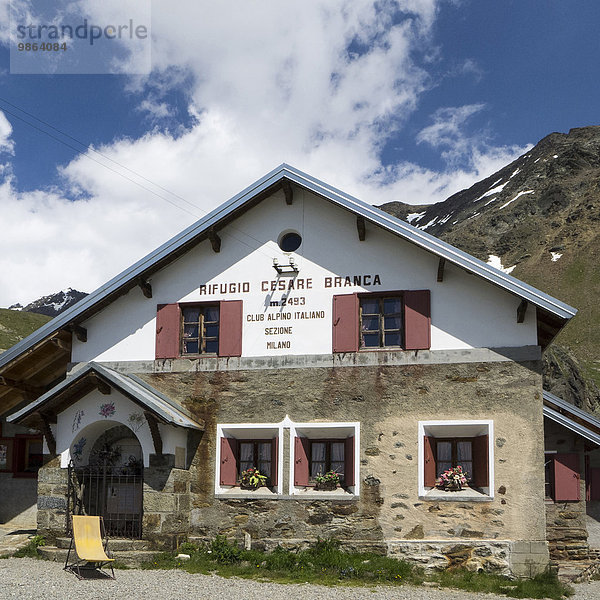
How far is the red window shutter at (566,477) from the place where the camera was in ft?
55.9

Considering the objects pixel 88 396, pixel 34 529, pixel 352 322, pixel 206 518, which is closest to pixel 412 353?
pixel 352 322

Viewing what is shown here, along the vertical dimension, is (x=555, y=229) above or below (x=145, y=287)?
above

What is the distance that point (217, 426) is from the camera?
51.1ft

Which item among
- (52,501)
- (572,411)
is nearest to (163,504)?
(52,501)

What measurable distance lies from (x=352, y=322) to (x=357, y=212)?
83.9 inches

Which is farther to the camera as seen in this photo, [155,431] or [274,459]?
[274,459]

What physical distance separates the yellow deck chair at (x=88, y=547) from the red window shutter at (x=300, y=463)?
3675 mm

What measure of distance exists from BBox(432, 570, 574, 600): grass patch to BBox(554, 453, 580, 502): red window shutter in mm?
3862

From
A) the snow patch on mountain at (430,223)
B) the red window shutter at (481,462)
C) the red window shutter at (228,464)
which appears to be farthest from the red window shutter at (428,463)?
A: the snow patch on mountain at (430,223)

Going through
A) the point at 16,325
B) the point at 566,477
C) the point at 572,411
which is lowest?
the point at 566,477

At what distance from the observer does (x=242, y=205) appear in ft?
52.3

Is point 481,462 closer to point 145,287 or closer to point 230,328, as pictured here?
point 230,328

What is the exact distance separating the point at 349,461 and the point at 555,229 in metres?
92.5

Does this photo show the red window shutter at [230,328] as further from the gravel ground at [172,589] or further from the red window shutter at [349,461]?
the gravel ground at [172,589]
